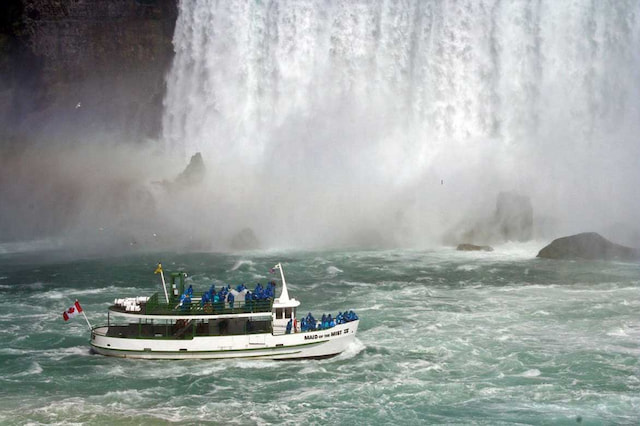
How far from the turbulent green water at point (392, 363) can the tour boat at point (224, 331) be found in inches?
21.4

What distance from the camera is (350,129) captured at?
257ft

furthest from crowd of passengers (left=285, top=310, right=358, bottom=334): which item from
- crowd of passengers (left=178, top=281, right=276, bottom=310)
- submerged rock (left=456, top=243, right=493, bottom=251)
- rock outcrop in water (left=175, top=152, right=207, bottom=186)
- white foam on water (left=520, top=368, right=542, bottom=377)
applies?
rock outcrop in water (left=175, top=152, right=207, bottom=186)

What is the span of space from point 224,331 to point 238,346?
122 cm

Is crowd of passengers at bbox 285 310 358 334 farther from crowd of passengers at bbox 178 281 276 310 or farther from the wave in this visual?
the wave

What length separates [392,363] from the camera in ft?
121

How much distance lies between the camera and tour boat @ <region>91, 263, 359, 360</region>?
123 ft

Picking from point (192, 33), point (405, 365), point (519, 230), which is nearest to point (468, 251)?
point (519, 230)

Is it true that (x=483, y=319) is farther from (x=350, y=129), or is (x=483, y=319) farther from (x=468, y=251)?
(x=350, y=129)

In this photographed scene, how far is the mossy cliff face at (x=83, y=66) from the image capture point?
9012cm

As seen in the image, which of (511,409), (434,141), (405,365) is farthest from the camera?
(434,141)

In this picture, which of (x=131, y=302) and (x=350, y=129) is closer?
(x=131, y=302)

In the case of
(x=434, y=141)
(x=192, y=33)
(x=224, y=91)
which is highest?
(x=192, y=33)

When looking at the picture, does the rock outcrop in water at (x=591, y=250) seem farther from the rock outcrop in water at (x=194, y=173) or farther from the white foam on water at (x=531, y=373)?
the rock outcrop in water at (x=194, y=173)

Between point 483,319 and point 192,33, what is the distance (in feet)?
178
